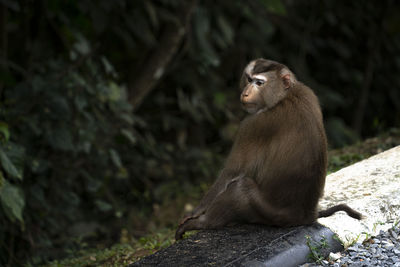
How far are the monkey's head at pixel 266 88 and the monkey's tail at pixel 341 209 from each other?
70cm

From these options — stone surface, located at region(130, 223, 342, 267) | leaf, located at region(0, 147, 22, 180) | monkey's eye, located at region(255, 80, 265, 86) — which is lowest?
stone surface, located at region(130, 223, 342, 267)

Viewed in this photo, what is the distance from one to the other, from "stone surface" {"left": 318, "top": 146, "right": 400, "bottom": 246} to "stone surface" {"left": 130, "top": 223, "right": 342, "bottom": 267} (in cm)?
17

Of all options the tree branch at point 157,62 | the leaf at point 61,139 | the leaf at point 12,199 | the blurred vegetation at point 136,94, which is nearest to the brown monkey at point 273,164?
the leaf at point 12,199

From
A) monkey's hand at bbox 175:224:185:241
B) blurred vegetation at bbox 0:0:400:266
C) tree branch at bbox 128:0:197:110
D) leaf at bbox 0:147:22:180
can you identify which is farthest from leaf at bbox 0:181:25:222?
tree branch at bbox 128:0:197:110

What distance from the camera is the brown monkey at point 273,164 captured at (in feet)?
10.9

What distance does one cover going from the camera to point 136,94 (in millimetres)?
6730

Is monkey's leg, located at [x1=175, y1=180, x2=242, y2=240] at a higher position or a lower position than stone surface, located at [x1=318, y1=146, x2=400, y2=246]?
higher

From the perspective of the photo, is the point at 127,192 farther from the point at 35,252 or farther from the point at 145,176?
the point at 35,252

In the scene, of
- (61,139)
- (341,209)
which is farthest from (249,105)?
(61,139)

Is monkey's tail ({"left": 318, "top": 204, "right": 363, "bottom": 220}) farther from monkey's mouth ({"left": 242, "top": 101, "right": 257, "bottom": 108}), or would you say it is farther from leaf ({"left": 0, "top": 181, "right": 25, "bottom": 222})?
leaf ({"left": 0, "top": 181, "right": 25, "bottom": 222})

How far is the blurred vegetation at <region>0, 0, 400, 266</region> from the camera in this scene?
511cm

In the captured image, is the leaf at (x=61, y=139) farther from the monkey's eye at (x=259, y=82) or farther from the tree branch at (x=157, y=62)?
the monkey's eye at (x=259, y=82)

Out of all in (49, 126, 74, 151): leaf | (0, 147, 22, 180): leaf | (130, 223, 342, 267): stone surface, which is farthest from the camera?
(49, 126, 74, 151): leaf

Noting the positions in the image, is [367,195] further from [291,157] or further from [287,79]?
[287,79]
